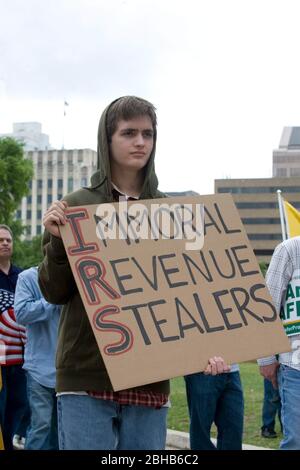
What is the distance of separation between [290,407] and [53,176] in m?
118

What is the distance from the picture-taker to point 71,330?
264cm

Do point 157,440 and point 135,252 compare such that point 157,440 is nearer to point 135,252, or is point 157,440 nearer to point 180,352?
point 180,352

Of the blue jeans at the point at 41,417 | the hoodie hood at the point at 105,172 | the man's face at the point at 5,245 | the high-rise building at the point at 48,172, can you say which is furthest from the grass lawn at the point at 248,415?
the high-rise building at the point at 48,172

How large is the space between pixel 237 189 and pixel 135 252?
102164mm

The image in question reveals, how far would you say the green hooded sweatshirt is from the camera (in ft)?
8.45

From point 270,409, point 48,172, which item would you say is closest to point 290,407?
point 270,409

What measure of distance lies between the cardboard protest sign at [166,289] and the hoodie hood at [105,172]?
90 mm

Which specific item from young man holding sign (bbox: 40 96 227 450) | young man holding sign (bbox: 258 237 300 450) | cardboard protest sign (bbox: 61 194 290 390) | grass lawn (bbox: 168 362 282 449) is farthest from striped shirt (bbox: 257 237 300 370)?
grass lawn (bbox: 168 362 282 449)

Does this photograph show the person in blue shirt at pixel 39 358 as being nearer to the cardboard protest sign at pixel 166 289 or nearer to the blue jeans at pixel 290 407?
the blue jeans at pixel 290 407

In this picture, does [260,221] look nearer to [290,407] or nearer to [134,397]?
[290,407]

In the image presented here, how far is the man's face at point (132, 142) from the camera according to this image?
9.08 ft

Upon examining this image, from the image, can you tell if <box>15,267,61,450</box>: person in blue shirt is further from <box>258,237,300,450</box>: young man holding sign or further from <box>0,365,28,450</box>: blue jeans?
<box>258,237,300,450</box>: young man holding sign

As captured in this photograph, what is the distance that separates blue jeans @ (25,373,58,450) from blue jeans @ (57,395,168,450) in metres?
3.05
